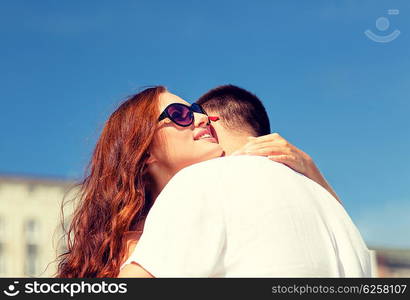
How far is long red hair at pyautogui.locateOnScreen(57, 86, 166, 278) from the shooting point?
11.0 ft

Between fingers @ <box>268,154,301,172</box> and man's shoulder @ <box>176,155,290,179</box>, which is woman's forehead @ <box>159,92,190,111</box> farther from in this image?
man's shoulder @ <box>176,155,290,179</box>

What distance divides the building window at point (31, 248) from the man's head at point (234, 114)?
48.3 meters

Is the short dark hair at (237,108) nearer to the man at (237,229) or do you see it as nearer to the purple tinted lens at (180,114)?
the purple tinted lens at (180,114)

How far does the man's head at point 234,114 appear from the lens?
443 cm

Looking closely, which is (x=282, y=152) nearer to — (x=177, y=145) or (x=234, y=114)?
(x=177, y=145)

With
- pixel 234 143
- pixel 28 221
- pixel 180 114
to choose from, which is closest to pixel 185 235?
pixel 180 114

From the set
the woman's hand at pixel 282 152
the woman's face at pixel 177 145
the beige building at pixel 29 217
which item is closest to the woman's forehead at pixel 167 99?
the woman's face at pixel 177 145

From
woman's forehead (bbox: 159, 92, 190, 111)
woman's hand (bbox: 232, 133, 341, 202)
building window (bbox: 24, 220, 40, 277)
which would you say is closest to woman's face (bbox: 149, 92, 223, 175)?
woman's forehead (bbox: 159, 92, 190, 111)

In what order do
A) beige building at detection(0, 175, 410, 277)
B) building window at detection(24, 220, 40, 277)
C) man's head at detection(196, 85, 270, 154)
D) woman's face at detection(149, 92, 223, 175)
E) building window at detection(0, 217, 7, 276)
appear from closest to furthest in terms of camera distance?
woman's face at detection(149, 92, 223, 175)
man's head at detection(196, 85, 270, 154)
building window at detection(0, 217, 7, 276)
beige building at detection(0, 175, 410, 277)
building window at detection(24, 220, 40, 277)

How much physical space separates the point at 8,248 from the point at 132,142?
49645 millimetres

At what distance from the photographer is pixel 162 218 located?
8.71ft

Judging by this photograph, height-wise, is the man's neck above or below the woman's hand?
above

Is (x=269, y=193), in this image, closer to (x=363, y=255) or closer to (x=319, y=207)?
(x=319, y=207)

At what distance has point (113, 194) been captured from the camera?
353cm
